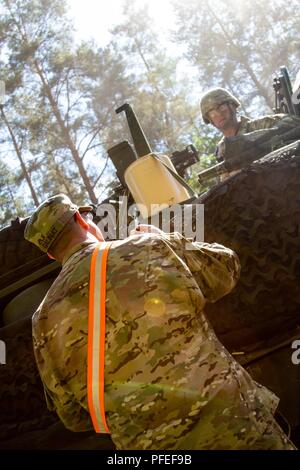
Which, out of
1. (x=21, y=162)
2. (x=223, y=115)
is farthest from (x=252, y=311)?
(x=21, y=162)

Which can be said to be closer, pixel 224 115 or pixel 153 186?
pixel 153 186

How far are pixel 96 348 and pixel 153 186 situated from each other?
6.28ft

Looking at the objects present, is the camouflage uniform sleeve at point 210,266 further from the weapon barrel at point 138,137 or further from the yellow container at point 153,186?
the weapon barrel at point 138,137

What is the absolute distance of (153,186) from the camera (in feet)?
12.6

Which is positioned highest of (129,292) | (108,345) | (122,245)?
(122,245)

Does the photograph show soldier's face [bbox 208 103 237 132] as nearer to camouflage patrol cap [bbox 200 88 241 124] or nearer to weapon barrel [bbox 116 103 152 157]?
camouflage patrol cap [bbox 200 88 241 124]

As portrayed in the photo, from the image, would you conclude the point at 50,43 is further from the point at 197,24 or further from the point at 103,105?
the point at 197,24

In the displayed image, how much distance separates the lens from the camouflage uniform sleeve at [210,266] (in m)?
2.30

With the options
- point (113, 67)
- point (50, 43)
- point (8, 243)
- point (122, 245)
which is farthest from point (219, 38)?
point (122, 245)

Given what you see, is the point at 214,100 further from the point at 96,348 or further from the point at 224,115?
the point at 96,348

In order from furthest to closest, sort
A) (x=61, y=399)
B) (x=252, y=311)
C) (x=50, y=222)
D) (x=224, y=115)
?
(x=224, y=115)
(x=252, y=311)
(x=50, y=222)
(x=61, y=399)

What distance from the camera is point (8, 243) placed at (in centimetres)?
423

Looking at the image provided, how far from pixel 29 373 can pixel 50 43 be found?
64.7 ft

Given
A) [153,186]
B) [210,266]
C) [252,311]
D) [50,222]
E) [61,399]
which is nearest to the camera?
[61,399]
